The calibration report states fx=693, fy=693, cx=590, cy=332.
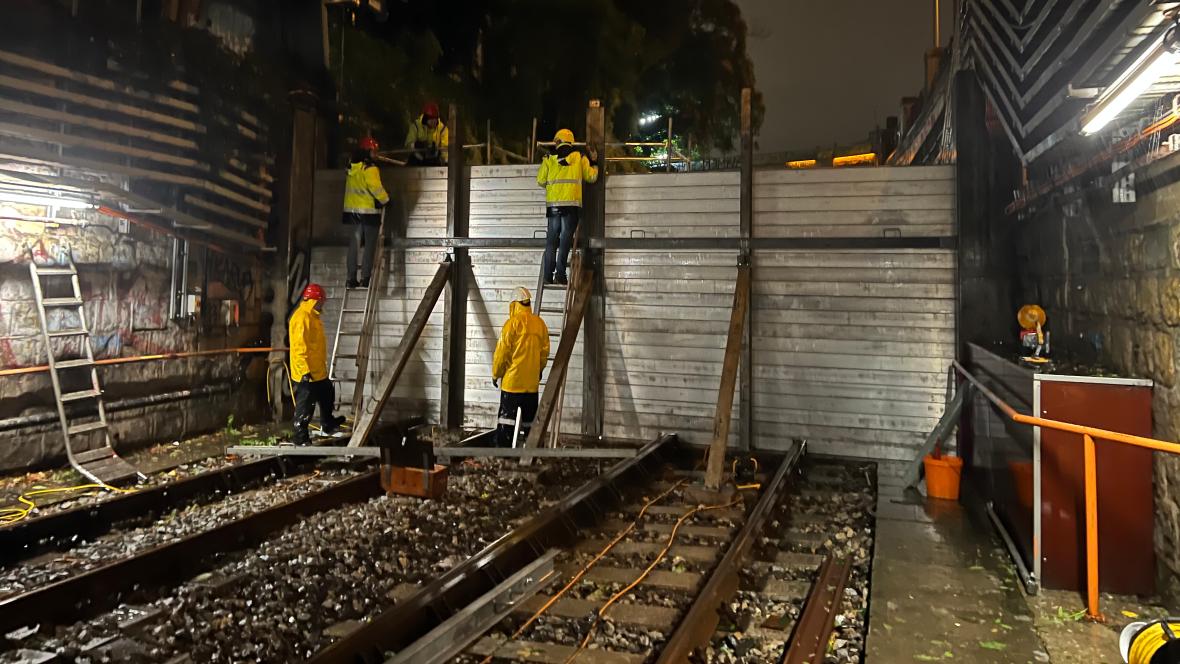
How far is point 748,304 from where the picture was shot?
29.3 feet

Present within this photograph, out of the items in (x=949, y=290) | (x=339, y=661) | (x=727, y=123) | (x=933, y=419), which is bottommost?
(x=339, y=661)

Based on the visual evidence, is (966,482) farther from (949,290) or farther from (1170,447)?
(1170,447)

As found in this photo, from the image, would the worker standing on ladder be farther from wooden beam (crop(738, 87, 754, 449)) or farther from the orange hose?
wooden beam (crop(738, 87, 754, 449))

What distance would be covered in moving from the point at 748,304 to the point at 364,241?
5.50m

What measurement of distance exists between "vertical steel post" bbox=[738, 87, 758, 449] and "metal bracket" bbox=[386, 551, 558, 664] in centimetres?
466

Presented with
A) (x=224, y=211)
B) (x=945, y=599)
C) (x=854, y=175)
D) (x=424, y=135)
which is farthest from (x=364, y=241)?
(x=945, y=599)

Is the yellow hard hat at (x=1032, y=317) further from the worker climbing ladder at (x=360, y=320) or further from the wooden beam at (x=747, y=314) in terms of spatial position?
the worker climbing ladder at (x=360, y=320)

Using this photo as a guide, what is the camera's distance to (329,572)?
476cm

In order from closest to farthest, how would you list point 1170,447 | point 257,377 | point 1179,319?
1. point 1170,447
2. point 1179,319
3. point 257,377

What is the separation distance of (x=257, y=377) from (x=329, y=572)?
20.9 ft

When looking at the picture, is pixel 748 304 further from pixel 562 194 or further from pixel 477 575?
pixel 477 575

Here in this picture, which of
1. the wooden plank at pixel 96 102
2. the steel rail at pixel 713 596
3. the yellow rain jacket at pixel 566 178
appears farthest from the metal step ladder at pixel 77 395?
the steel rail at pixel 713 596

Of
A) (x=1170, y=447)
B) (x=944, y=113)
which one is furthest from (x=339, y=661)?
(x=944, y=113)

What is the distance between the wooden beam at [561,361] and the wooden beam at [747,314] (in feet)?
6.75
